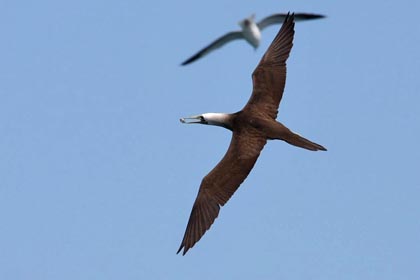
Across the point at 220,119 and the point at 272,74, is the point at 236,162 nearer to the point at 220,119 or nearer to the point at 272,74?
the point at 220,119

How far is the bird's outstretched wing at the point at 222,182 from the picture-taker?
86.5 feet

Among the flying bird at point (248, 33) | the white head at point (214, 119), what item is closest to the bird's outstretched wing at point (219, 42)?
the flying bird at point (248, 33)

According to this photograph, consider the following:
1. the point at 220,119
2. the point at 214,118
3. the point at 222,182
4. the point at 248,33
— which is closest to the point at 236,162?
the point at 222,182

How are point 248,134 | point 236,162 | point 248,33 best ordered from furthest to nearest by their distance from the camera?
point 248,33 → point 248,134 → point 236,162

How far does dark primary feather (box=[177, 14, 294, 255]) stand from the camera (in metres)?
26.4

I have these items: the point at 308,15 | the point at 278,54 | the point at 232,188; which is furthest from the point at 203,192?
the point at 308,15

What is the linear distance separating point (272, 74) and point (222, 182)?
12.3ft

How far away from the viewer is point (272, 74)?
2845 cm

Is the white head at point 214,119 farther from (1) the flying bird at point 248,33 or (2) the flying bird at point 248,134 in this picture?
(1) the flying bird at point 248,33

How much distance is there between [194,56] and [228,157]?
55.8 feet

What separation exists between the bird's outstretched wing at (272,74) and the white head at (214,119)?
1.97 ft

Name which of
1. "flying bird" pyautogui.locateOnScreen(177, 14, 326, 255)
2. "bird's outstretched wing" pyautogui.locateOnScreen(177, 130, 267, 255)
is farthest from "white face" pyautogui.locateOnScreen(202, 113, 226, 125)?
"bird's outstretched wing" pyautogui.locateOnScreen(177, 130, 267, 255)

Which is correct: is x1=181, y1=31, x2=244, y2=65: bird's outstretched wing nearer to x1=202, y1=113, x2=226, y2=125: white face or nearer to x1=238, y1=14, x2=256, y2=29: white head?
x1=238, y1=14, x2=256, y2=29: white head

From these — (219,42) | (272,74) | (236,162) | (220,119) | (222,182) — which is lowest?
(222,182)
